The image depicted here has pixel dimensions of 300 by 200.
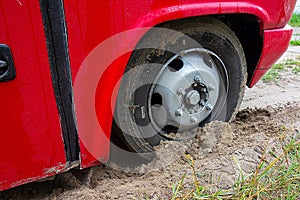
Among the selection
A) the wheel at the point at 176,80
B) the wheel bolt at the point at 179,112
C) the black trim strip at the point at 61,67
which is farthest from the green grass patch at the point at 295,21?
the black trim strip at the point at 61,67

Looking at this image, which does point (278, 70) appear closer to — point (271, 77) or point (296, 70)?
point (296, 70)

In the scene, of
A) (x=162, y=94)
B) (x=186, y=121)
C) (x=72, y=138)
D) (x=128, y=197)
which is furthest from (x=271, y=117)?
(x=72, y=138)

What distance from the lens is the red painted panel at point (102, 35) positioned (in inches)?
50.0

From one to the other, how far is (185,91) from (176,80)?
0.30ft

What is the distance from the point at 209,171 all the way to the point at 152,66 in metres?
0.64

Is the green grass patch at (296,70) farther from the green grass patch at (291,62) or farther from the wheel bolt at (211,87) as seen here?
the wheel bolt at (211,87)

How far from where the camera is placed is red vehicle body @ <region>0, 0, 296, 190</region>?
1.17 meters

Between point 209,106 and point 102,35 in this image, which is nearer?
point 102,35

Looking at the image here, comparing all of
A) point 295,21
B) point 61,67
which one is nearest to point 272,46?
point 61,67

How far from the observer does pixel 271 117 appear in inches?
94.2

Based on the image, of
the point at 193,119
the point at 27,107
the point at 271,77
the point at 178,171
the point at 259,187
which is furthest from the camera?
the point at 271,77

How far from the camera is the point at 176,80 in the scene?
1681mm

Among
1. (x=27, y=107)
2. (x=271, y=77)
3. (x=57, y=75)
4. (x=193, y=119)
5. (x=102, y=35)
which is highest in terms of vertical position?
(x=102, y=35)

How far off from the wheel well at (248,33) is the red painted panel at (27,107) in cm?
101
